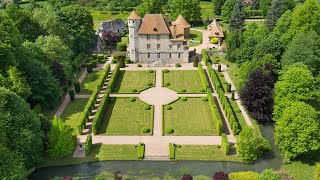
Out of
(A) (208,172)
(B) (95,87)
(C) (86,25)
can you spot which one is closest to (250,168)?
(A) (208,172)

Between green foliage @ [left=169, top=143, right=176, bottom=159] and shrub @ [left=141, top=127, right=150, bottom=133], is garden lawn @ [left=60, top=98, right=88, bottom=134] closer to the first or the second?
shrub @ [left=141, top=127, right=150, bottom=133]

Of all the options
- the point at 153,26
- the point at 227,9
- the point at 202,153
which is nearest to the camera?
the point at 202,153

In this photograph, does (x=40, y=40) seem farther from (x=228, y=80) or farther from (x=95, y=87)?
(x=228, y=80)

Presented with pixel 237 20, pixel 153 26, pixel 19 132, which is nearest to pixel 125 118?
pixel 19 132

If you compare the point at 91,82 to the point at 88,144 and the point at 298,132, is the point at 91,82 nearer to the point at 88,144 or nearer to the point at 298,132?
the point at 88,144

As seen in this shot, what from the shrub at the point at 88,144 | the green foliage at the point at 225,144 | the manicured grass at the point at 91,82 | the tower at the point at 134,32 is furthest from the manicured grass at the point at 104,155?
the tower at the point at 134,32

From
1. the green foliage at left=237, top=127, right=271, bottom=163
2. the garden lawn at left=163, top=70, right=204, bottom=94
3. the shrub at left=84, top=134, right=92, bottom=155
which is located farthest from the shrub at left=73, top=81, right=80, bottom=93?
the green foliage at left=237, top=127, right=271, bottom=163
